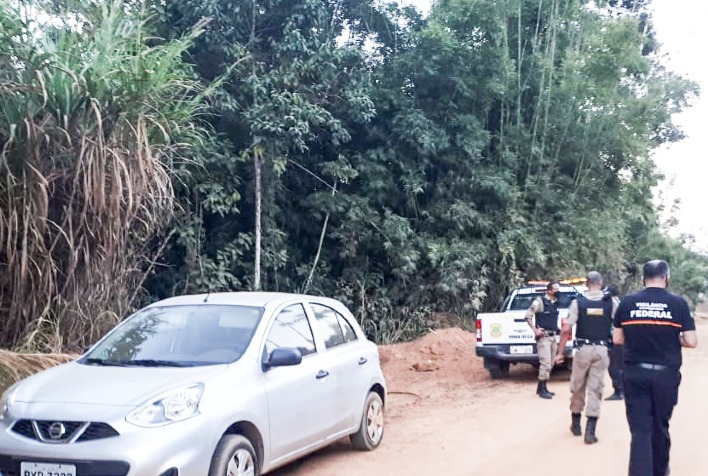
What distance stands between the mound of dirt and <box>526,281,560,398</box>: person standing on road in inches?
47.8

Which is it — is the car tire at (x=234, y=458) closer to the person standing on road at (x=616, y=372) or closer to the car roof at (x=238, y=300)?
the car roof at (x=238, y=300)

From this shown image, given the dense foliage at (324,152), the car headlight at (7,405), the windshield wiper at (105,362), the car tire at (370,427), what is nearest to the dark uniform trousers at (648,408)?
the car tire at (370,427)

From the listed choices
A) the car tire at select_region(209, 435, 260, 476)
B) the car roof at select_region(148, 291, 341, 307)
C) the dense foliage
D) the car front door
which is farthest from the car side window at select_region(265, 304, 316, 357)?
the dense foliage

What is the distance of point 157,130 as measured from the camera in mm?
9883

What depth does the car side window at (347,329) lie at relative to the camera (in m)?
7.88

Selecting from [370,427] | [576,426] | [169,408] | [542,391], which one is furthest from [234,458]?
[542,391]

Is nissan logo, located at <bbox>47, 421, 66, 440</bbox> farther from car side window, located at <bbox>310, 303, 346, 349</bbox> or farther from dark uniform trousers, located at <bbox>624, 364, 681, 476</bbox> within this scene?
dark uniform trousers, located at <bbox>624, 364, 681, 476</bbox>

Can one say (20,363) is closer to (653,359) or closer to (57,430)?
(57,430)

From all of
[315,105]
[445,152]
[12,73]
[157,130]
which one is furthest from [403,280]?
[12,73]

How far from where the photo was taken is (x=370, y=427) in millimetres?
7914

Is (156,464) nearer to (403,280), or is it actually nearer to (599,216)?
(403,280)

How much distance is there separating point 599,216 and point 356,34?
7.77m

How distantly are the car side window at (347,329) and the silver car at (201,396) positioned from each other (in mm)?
16

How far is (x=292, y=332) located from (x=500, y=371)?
24.9 ft
